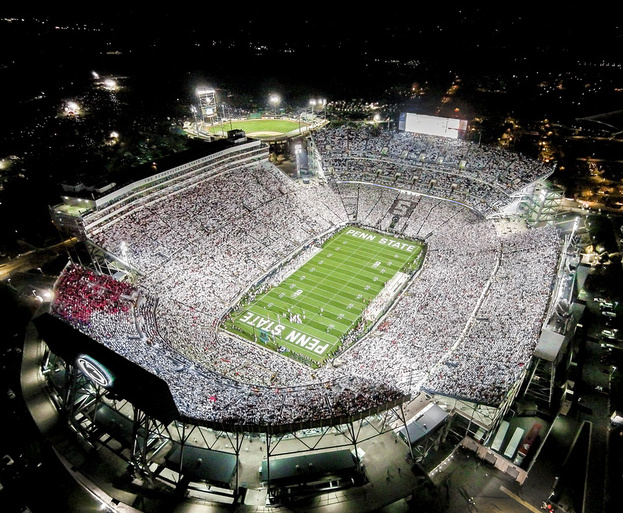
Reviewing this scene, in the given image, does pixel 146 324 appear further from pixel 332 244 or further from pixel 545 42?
pixel 545 42

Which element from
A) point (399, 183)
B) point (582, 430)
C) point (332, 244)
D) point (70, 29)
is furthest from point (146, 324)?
point (70, 29)

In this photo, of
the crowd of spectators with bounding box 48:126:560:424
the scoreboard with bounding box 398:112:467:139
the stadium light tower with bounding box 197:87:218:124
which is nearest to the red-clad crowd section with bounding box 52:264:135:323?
the crowd of spectators with bounding box 48:126:560:424

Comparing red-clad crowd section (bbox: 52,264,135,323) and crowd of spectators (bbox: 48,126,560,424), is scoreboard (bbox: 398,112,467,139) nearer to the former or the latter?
crowd of spectators (bbox: 48,126,560,424)

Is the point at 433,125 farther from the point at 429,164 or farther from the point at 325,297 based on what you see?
the point at 325,297

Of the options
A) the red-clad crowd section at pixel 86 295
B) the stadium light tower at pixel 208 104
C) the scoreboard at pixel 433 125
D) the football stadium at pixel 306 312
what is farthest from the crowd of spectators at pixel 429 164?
the red-clad crowd section at pixel 86 295

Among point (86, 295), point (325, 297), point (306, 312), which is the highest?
point (86, 295)

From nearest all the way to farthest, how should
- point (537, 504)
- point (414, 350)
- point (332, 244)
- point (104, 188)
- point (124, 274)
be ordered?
1. point (537, 504)
2. point (414, 350)
3. point (124, 274)
4. point (104, 188)
5. point (332, 244)

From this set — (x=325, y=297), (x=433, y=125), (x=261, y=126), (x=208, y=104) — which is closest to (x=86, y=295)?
(x=325, y=297)
